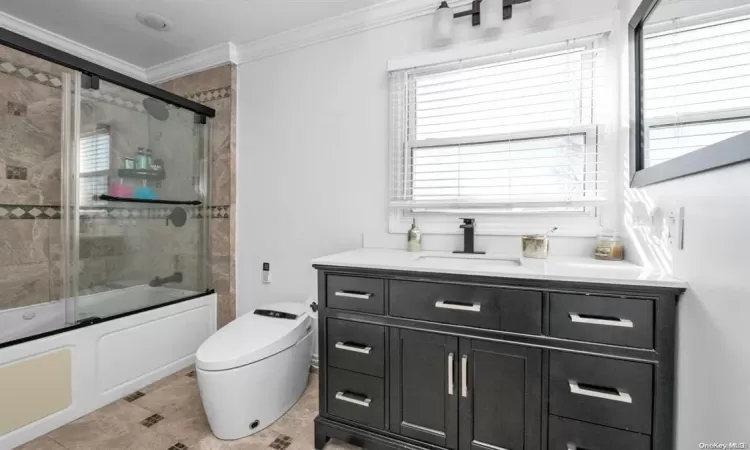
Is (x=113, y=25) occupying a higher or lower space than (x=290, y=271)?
higher

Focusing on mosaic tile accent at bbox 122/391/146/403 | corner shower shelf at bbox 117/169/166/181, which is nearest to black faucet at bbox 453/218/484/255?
mosaic tile accent at bbox 122/391/146/403

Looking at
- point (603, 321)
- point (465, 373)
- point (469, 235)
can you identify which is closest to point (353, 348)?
point (465, 373)

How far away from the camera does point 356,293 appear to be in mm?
1457

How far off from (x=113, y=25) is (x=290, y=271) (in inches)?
82.5

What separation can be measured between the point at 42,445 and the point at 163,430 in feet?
1.67

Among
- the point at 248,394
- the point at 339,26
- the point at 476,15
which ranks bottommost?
the point at 248,394

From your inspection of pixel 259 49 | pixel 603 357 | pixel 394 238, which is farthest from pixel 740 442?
pixel 259 49

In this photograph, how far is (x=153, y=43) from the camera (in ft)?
Result: 8.13

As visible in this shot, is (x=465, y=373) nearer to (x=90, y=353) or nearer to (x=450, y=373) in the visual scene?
(x=450, y=373)

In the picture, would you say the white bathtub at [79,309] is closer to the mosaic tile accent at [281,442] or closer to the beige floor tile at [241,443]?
the beige floor tile at [241,443]

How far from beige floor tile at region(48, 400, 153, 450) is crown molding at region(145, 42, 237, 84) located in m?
2.41

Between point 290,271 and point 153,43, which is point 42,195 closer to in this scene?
point 153,43

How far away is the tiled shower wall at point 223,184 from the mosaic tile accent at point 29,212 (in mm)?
1004

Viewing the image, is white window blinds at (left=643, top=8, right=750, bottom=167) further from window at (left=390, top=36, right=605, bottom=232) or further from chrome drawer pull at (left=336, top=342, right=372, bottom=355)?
chrome drawer pull at (left=336, top=342, right=372, bottom=355)
